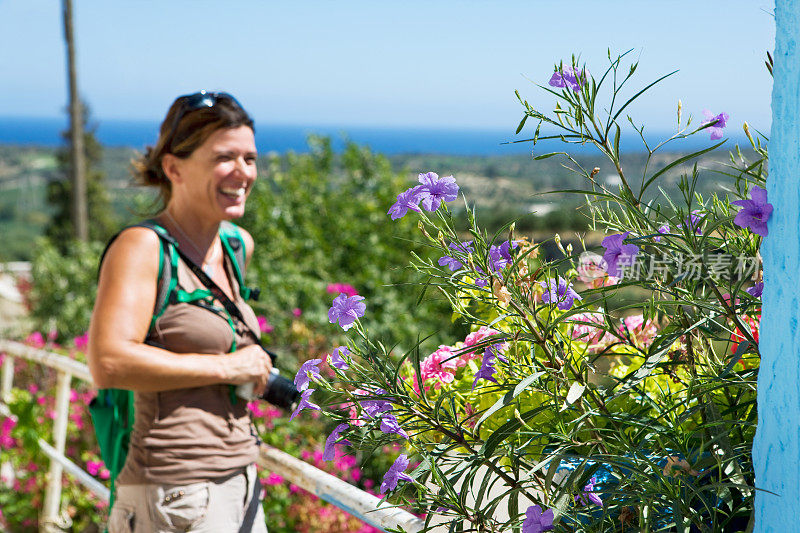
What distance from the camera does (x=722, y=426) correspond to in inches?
30.1

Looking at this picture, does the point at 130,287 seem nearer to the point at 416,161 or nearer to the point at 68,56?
the point at 416,161

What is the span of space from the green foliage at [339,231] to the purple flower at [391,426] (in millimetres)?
4624

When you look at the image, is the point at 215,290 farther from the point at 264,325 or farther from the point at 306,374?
the point at 264,325

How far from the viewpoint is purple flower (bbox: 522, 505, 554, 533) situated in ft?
2.54

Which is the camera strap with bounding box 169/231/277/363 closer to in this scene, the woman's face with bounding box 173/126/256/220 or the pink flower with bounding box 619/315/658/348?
the woman's face with bounding box 173/126/256/220

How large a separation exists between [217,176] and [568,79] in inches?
54.2

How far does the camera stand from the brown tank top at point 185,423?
6.21ft

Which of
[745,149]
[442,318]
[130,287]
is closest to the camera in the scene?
[745,149]

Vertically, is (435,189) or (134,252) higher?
(435,189)

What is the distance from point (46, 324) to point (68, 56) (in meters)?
5.42

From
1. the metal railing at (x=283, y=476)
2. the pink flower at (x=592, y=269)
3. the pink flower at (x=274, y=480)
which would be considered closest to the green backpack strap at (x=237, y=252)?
the metal railing at (x=283, y=476)

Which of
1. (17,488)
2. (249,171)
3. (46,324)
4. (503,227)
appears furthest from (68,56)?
(503,227)

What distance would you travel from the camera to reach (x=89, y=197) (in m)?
29.1

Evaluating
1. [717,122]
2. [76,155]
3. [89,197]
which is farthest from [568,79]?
[89,197]
